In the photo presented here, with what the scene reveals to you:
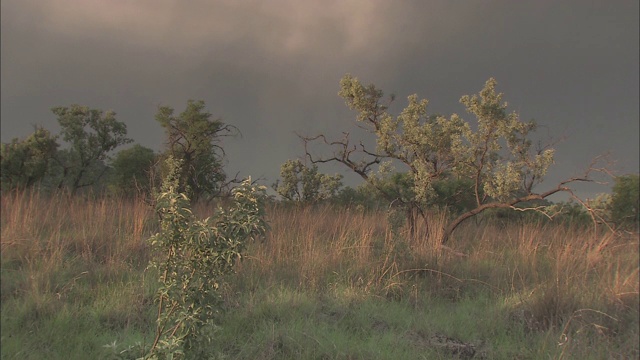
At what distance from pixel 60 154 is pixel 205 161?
12471 millimetres

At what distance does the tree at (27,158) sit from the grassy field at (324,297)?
12.7 m

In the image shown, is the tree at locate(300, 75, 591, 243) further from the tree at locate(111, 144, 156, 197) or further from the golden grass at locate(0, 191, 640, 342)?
the tree at locate(111, 144, 156, 197)

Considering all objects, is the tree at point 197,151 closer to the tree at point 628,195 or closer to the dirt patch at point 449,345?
the dirt patch at point 449,345

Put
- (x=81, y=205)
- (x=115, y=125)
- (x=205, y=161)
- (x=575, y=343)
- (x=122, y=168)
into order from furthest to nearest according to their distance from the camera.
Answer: (x=115, y=125) < (x=122, y=168) < (x=205, y=161) < (x=81, y=205) < (x=575, y=343)

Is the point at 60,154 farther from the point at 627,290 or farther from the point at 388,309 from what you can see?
the point at 627,290

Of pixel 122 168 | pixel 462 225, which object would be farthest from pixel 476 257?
pixel 122 168

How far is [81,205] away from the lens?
8.80m

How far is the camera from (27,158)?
19422 mm

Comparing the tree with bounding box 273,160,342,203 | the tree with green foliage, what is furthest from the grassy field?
the tree with bounding box 273,160,342,203

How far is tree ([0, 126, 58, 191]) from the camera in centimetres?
1908

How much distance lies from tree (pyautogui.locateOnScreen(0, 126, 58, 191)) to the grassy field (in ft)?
41.5

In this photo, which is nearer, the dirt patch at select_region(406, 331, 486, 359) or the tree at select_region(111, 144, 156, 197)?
the dirt patch at select_region(406, 331, 486, 359)

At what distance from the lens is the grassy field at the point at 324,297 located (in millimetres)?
4461

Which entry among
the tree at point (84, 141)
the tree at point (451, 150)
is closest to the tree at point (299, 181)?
the tree at point (451, 150)
